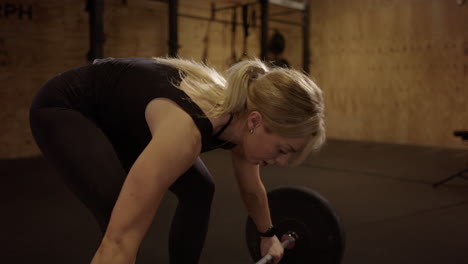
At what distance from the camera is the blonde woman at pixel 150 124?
2.01ft

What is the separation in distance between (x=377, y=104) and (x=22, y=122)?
149 inches

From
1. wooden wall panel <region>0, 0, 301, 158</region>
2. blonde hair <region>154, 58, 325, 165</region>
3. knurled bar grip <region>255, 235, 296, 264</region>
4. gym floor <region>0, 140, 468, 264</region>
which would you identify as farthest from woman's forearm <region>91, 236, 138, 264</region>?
wooden wall panel <region>0, 0, 301, 158</region>

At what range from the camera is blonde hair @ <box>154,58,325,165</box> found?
2.35 feet

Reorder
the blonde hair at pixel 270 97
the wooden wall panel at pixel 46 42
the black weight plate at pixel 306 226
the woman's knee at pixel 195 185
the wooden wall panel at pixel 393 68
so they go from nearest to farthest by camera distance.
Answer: the blonde hair at pixel 270 97, the woman's knee at pixel 195 185, the black weight plate at pixel 306 226, the wooden wall panel at pixel 46 42, the wooden wall panel at pixel 393 68

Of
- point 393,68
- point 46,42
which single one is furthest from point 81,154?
point 393,68

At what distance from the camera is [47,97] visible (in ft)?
2.80

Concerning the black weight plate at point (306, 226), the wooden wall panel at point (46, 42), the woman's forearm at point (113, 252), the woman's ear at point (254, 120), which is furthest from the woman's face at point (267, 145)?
the wooden wall panel at point (46, 42)

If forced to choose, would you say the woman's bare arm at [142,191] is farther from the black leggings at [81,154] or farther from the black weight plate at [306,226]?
the black weight plate at [306,226]

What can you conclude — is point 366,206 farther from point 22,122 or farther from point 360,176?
point 22,122

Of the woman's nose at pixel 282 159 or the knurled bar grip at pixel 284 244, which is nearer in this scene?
the woman's nose at pixel 282 159

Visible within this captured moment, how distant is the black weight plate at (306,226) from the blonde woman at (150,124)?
412mm

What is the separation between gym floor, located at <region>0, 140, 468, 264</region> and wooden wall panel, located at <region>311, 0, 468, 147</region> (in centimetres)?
108

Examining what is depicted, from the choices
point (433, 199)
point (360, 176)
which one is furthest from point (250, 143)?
A: point (360, 176)

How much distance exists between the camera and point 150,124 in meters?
0.71
